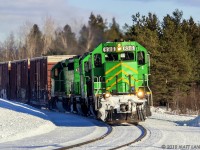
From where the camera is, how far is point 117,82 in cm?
1841

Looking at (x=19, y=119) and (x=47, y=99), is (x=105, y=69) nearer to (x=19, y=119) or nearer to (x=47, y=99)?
(x=19, y=119)

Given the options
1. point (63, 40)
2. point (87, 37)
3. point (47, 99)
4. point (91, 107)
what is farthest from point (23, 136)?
point (63, 40)

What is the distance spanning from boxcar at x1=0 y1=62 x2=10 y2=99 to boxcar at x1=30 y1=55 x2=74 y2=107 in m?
6.86

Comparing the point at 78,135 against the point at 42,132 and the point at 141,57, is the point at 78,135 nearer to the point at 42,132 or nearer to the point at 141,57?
the point at 42,132

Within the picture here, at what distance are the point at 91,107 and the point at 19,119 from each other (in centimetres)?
322

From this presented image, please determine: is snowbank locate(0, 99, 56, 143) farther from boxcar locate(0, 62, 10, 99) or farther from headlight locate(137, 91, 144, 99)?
boxcar locate(0, 62, 10, 99)

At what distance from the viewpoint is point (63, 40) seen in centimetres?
8675

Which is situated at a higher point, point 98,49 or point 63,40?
point 63,40

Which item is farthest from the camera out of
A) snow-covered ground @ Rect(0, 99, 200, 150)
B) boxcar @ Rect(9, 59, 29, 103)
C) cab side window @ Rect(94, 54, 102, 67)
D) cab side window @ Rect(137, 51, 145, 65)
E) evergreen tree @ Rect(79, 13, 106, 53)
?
evergreen tree @ Rect(79, 13, 106, 53)

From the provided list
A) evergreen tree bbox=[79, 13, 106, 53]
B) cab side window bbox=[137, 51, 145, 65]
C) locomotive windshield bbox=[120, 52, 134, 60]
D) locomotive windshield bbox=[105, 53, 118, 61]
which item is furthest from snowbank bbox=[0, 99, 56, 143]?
evergreen tree bbox=[79, 13, 106, 53]

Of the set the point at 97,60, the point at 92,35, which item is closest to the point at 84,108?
the point at 97,60

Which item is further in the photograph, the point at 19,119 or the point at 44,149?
the point at 19,119

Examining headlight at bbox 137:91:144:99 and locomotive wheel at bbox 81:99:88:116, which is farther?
locomotive wheel at bbox 81:99:88:116

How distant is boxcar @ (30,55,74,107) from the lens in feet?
104
